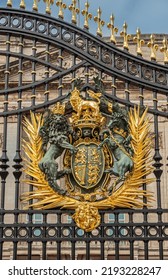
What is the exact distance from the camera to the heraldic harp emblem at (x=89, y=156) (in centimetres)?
783

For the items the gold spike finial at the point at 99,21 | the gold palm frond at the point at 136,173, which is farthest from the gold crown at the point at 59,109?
the gold spike finial at the point at 99,21

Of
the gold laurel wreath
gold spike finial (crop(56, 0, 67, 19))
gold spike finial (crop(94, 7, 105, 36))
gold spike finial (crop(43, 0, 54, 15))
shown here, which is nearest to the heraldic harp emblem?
the gold laurel wreath

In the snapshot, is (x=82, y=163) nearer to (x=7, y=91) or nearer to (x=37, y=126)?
(x=37, y=126)

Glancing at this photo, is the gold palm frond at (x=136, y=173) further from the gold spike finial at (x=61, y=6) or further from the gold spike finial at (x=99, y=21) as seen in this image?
the gold spike finial at (x=61, y=6)

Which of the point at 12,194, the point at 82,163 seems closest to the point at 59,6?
the point at 82,163

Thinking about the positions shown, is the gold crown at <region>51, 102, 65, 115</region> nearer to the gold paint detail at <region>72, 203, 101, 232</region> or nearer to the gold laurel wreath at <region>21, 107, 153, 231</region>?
the gold laurel wreath at <region>21, 107, 153, 231</region>

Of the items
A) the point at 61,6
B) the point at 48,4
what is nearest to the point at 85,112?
the point at 61,6

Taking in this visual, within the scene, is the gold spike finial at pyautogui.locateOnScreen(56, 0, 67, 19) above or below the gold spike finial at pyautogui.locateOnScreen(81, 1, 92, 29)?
above

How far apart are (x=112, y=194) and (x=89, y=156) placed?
62 cm

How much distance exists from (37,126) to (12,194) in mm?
6504

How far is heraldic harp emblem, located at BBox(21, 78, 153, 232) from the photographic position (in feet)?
25.7

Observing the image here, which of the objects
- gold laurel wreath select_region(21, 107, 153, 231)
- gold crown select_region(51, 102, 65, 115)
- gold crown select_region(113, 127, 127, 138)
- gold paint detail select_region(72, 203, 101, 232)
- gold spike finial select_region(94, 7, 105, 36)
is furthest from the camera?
gold spike finial select_region(94, 7, 105, 36)

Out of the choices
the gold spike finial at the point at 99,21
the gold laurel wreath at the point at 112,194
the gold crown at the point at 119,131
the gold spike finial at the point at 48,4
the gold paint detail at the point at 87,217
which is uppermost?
the gold spike finial at the point at 48,4

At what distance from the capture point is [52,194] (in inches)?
311
